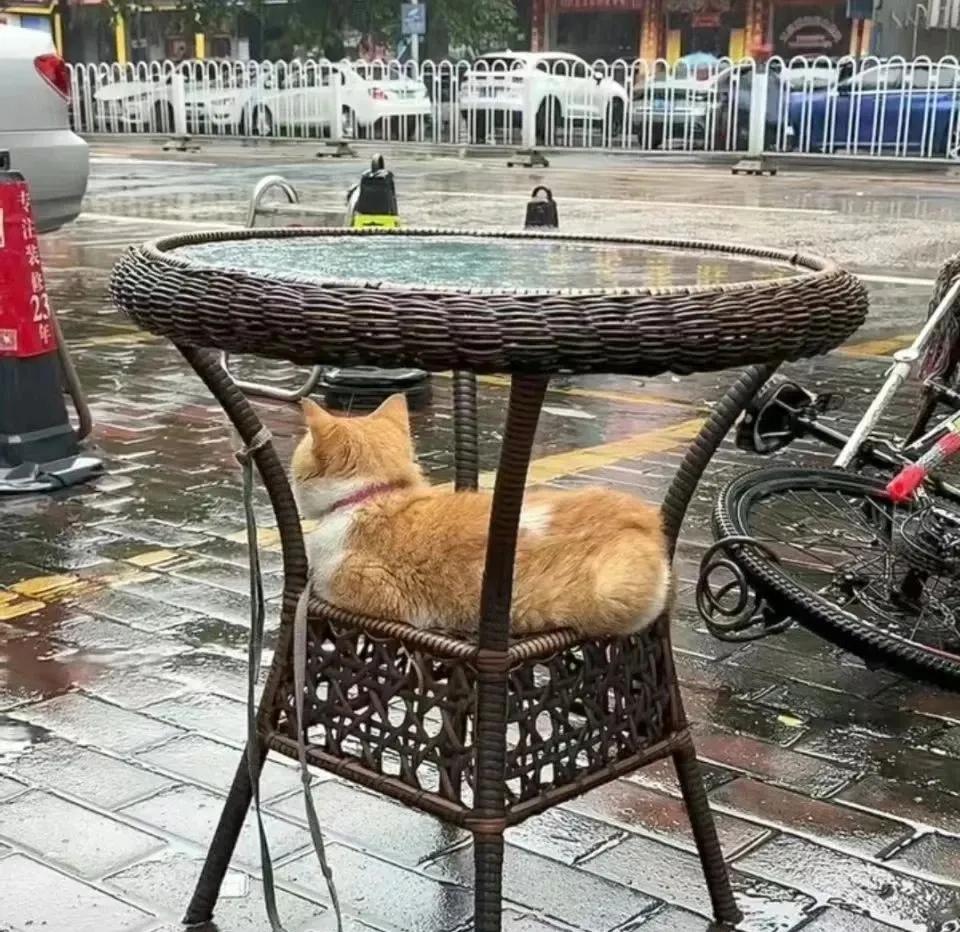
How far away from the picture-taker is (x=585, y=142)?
23.9 m

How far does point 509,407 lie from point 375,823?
112 cm

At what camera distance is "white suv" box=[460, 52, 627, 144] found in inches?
915

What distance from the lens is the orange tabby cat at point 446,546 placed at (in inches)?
88.4

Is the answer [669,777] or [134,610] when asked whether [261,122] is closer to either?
[134,610]

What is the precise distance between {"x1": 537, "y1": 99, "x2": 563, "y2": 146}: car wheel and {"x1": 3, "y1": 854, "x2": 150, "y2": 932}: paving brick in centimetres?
2171

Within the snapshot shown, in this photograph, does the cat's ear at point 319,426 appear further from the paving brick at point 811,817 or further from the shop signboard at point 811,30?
the shop signboard at point 811,30

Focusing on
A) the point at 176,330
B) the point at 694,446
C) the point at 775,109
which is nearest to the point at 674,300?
the point at 694,446

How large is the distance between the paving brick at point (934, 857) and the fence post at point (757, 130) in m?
17.4

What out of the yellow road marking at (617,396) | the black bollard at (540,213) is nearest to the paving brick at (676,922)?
the yellow road marking at (617,396)

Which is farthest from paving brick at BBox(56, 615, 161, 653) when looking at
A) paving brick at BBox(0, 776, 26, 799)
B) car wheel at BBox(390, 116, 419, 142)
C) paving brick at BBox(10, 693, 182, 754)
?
car wheel at BBox(390, 116, 419, 142)

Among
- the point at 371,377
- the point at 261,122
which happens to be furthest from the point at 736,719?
the point at 261,122

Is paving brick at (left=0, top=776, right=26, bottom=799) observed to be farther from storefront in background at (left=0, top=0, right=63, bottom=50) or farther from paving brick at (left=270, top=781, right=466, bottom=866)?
storefront in background at (left=0, top=0, right=63, bottom=50)

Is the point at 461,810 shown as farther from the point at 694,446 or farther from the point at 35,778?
the point at 35,778

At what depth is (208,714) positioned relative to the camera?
10.9ft
